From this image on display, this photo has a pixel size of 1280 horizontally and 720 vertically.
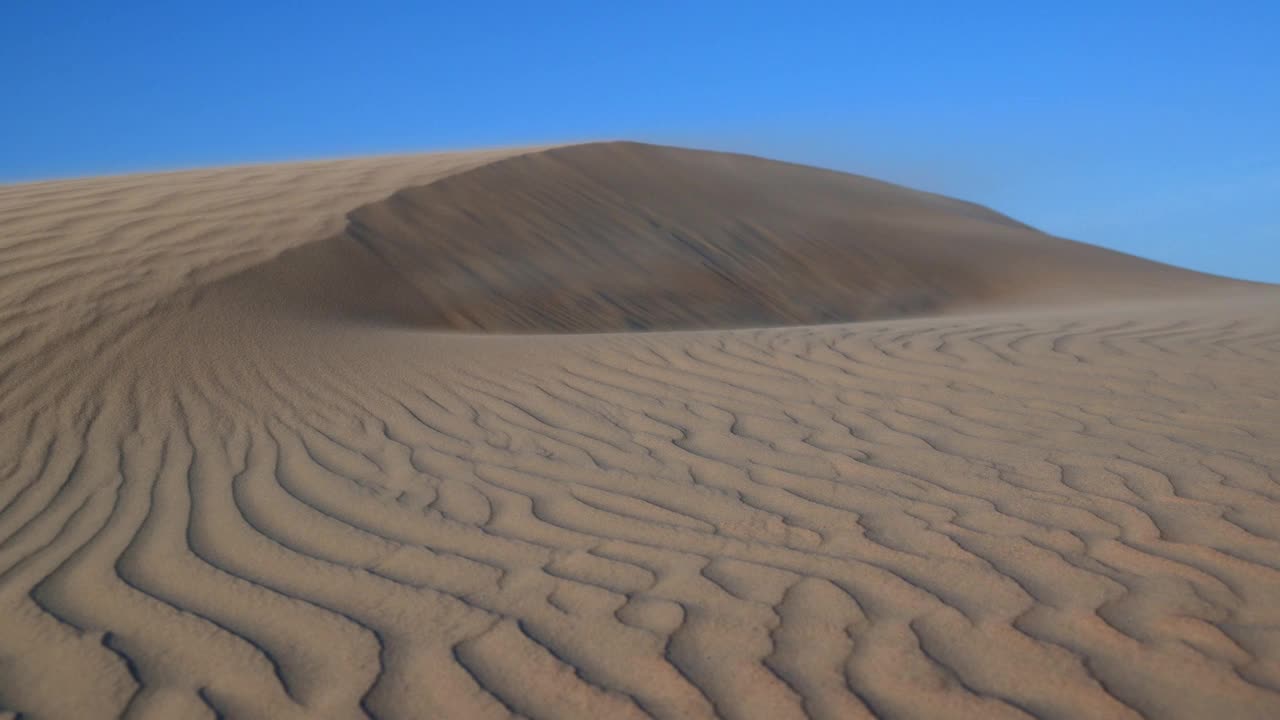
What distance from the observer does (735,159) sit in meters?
19.4

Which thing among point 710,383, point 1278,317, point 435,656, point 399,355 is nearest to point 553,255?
point 399,355

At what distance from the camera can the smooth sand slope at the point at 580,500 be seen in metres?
2.53

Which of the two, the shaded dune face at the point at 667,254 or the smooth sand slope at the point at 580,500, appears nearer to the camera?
the smooth sand slope at the point at 580,500

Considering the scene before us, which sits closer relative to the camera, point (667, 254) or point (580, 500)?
point (580, 500)

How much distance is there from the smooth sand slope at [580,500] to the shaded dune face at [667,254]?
170 millimetres

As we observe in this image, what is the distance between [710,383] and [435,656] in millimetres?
3264

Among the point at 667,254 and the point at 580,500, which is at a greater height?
the point at 667,254

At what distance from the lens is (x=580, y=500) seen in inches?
154

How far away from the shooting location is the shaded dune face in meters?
9.19

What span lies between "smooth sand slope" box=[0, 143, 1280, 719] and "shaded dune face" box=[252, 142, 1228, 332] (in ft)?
0.56

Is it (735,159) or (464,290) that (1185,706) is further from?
(735,159)

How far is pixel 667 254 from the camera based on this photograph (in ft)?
41.5

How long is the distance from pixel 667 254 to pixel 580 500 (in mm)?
8944

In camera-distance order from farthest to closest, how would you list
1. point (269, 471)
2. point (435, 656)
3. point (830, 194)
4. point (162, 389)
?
point (830, 194)
point (162, 389)
point (269, 471)
point (435, 656)
